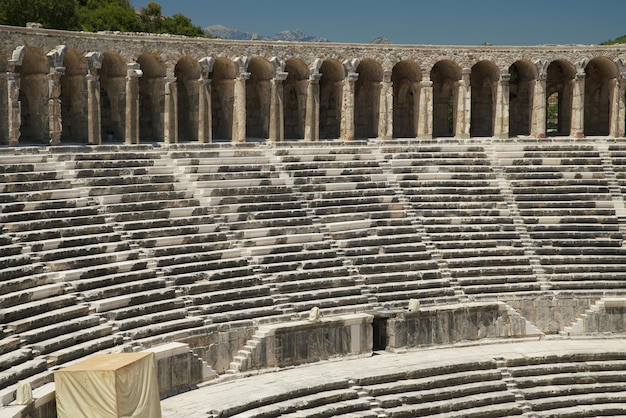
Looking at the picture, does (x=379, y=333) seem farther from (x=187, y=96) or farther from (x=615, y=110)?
(x=615, y=110)

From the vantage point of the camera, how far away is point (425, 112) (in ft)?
106

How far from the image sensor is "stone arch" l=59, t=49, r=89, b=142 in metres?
27.7

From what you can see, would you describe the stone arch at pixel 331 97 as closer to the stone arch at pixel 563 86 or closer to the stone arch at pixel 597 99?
the stone arch at pixel 563 86

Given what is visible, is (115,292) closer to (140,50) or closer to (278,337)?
(278,337)

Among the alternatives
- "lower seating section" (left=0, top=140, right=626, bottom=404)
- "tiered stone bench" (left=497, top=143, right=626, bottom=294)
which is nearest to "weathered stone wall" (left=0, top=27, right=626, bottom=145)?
"lower seating section" (left=0, top=140, right=626, bottom=404)

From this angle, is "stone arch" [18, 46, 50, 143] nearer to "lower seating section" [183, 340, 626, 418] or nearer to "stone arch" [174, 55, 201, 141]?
"stone arch" [174, 55, 201, 141]

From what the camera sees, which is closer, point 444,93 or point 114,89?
point 114,89

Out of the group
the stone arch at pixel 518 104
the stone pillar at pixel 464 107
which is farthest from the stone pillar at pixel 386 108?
the stone arch at pixel 518 104

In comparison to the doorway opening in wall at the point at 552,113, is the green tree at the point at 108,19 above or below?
above

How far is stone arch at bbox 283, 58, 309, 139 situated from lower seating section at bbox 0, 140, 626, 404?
1.94 metres

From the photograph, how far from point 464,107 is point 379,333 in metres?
11.0

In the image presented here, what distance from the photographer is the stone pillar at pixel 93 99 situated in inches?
1070

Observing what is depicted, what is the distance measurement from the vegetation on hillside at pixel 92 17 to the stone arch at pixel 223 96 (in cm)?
1135

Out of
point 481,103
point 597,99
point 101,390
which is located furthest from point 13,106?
point 597,99
